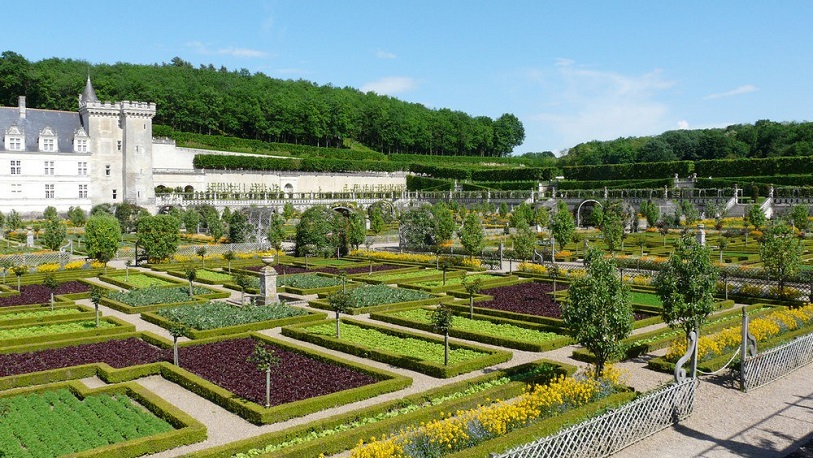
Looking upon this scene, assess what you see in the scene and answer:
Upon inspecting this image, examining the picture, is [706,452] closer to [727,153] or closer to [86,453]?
[86,453]

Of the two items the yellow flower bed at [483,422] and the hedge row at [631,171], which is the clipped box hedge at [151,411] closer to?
the yellow flower bed at [483,422]

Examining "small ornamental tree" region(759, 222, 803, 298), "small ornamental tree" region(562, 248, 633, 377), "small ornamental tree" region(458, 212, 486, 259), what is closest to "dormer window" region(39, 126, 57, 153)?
"small ornamental tree" region(458, 212, 486, 259)

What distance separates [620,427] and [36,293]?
2511cm

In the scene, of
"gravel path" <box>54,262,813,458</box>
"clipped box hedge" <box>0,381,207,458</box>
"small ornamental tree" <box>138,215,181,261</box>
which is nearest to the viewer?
"clipped box hedge" <box>0,381,207,458</box>

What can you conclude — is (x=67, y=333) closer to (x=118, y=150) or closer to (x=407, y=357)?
(x=407, y=357)

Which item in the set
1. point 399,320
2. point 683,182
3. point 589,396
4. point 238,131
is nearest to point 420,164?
point 238,131

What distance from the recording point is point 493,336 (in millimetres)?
19484

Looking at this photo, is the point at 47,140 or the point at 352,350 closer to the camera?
the point at 352,350

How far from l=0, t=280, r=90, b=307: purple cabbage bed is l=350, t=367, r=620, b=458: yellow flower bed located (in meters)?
19.9

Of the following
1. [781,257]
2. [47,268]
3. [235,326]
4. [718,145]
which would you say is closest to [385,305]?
[235,326]

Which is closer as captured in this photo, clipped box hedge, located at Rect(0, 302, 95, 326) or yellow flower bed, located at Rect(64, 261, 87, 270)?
clipped box hedge, located at Rect(0, 302, 95, 326)

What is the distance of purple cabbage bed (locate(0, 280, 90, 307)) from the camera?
25.9 meters

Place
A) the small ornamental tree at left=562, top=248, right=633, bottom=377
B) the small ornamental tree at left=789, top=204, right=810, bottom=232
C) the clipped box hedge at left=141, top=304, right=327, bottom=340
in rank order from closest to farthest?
the small ornamental tree at left=562, top=248, right=633, bottom=377, the clipped box hedge at left=141, top=304, right=327, bottom=340, the small ornamental tree at left=789, top=204, right=810, bottom=232

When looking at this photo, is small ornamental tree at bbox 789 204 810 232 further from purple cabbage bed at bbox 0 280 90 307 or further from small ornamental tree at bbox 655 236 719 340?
purple cabbage bed at bbox 0 280 90 307
